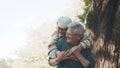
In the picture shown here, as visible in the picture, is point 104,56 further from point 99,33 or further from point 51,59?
point 51,59

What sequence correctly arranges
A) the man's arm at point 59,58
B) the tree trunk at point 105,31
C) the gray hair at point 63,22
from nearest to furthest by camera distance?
1. the man's arm at point 59,58
2. the gray hair at point 63,22
3. the tree trunk at point 105,31

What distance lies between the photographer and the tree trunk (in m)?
10.4

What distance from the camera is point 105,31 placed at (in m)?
10.5

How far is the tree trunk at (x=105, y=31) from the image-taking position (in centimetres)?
1038

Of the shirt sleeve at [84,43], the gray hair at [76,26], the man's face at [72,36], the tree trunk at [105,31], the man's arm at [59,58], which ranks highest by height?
the gray hair at [76,26]

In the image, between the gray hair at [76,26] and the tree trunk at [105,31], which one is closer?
the gray hair at [76,26]

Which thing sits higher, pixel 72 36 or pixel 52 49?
pixel 72 36

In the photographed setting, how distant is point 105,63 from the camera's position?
33.8 feet

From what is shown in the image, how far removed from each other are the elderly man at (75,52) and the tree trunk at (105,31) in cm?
496

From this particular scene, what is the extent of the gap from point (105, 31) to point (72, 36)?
208 inches

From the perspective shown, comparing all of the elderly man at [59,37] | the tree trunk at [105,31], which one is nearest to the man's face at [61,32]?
the elderly man at [59,37]

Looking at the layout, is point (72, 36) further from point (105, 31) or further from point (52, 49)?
point (105, 31)

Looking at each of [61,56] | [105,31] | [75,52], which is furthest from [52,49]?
[105,31]

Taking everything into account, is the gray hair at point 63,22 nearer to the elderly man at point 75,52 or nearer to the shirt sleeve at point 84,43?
the elderly man at point 75,52
